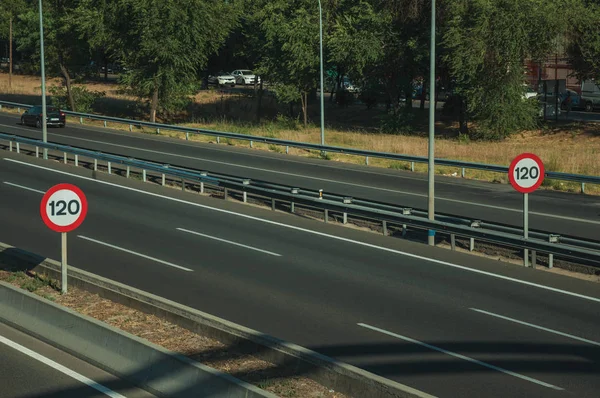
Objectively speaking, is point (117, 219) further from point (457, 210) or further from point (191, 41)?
point (191, 41)

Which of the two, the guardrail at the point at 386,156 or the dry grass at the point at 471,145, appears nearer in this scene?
the guardrail at the point at 386,156

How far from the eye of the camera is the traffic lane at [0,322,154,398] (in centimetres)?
914

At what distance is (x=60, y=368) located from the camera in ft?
32.8

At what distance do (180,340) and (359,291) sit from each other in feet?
15.7

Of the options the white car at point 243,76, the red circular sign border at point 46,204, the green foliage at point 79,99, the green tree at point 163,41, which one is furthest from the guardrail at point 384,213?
the white car at point 243,76

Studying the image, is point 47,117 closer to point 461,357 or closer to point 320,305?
point 320,305

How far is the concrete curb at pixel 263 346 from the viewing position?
26.6 feet

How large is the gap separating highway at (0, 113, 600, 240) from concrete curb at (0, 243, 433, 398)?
41.1ft

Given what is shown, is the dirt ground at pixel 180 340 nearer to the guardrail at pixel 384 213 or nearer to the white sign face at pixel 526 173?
the guardrail at pixel 384 213

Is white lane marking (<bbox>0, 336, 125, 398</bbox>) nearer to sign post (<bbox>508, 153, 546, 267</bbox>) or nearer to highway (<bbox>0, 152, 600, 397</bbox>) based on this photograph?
highway (<bbox>0, 152, 600, 397</bbox>)

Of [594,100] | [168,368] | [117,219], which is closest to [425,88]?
[594,100]

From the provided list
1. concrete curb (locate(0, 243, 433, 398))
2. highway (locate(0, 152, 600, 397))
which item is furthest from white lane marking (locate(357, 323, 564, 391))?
concrete curb (locate(0, 243, 433, 398))

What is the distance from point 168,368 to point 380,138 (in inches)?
1571

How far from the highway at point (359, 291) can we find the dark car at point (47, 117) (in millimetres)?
26322
